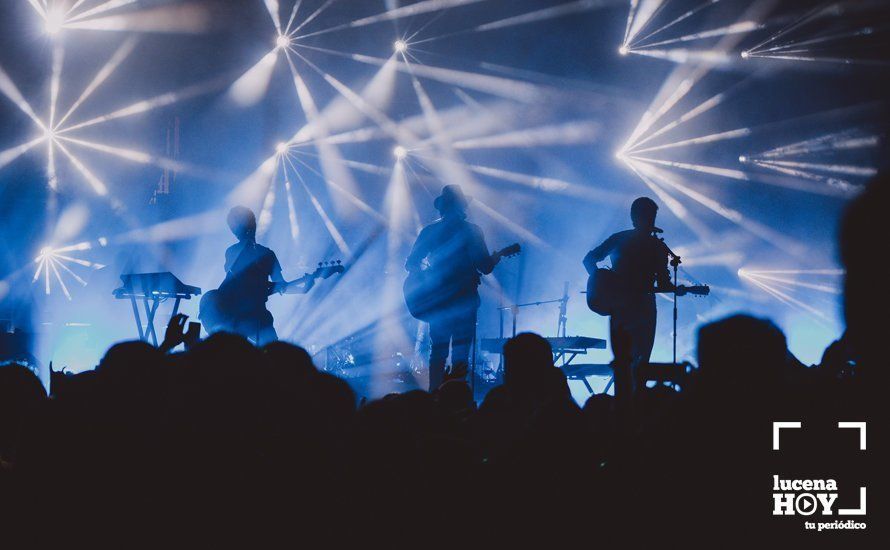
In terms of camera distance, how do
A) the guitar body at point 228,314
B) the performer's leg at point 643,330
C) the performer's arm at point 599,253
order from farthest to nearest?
the guitar body at point 228,314, the performer's arm at point 599,253, the performer's leg at point 643,330

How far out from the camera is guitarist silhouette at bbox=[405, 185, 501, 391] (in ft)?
15.8

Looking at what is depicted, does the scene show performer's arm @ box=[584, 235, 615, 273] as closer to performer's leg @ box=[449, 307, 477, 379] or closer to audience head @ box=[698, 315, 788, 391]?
performer's leg @ box=[449, 307, 477, 379]

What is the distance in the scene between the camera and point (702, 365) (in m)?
1.55

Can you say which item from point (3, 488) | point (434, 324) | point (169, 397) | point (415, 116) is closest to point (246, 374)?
point (169, 397)

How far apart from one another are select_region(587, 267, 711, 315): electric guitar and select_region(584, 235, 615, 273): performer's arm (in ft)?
0.30

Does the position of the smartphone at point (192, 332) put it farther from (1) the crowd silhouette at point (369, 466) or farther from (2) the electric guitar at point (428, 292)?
(2) the electric guitar at point (428, 292)

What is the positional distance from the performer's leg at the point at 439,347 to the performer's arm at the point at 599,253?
1.09 meters

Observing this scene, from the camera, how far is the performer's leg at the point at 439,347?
15.7ft

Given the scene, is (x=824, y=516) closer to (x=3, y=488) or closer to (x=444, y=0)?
(x=3, y=488)

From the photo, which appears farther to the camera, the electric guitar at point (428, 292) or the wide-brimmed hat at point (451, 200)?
the wide-brimmed hat at point (451, 200)

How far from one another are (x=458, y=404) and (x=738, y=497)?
4.69 ft

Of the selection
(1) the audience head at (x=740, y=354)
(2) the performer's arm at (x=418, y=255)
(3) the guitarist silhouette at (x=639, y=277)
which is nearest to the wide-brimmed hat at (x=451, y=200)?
(2) the performer's arm at (x=418, y=255)

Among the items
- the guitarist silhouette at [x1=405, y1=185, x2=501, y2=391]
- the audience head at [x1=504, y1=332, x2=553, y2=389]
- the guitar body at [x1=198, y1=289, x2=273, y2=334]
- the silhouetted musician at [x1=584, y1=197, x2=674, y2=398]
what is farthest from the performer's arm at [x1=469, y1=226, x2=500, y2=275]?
the audience head at [x1=504, y1=332, x2=553, y2=389]

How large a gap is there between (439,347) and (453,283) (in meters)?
0.48
